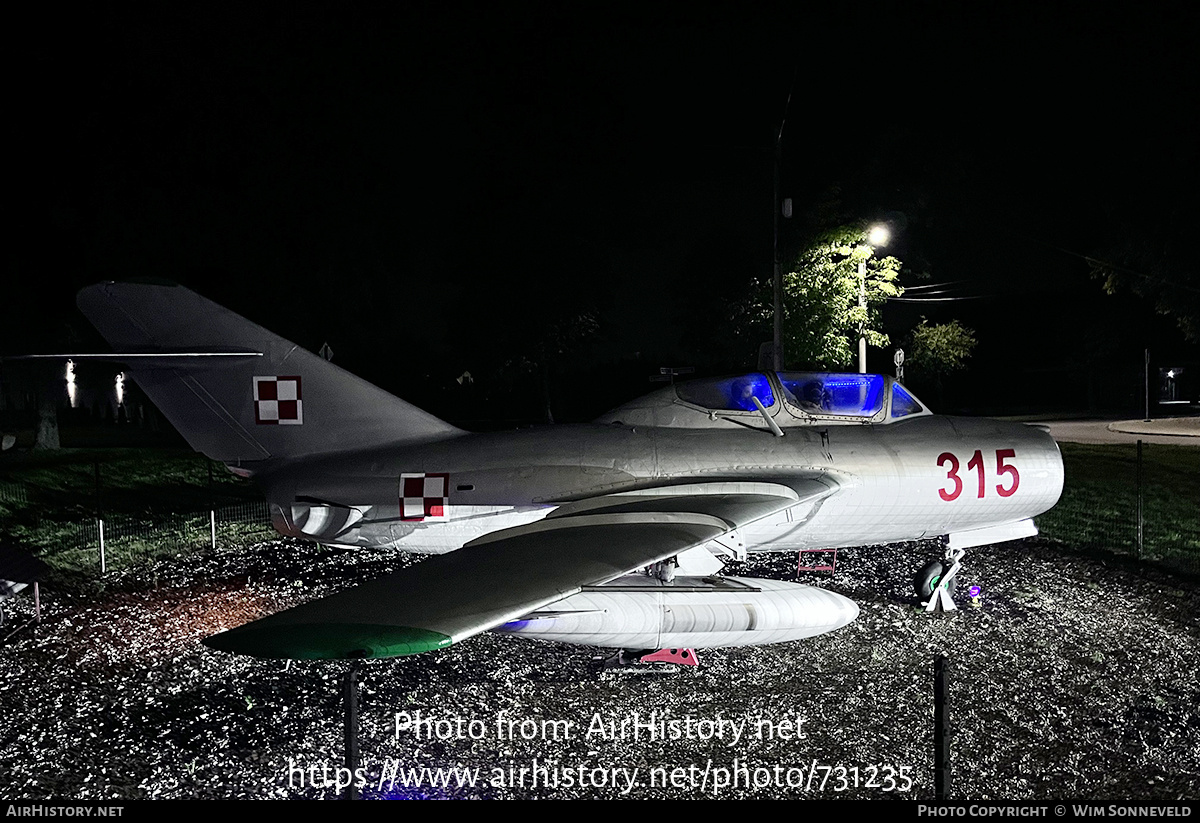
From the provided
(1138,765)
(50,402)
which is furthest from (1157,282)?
(50,402)

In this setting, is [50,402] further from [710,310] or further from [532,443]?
[710,310]

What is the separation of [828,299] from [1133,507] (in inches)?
304

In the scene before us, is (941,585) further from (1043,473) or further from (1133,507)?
(1133,507)

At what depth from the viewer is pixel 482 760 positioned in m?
5.35

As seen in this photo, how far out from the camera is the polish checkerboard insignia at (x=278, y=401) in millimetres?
8109

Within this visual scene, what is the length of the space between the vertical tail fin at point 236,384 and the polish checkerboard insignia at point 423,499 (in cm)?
72

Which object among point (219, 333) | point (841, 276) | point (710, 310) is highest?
point (710, 310)

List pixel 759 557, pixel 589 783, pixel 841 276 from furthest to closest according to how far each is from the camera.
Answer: pixel 841 276, pixel 759 557, pixel 589 783

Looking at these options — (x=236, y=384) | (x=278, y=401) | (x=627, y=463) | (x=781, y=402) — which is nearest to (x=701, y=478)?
(x=627, y=463)

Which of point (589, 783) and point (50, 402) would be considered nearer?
point (589, 783)

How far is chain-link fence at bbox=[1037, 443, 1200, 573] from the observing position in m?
11.1

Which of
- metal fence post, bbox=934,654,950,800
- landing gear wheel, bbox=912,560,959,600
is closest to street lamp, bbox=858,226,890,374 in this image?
landing gear wheel, bbox=912,560,959,600

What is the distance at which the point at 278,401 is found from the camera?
8125 millimetres

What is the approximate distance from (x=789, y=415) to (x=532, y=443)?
2714mm
